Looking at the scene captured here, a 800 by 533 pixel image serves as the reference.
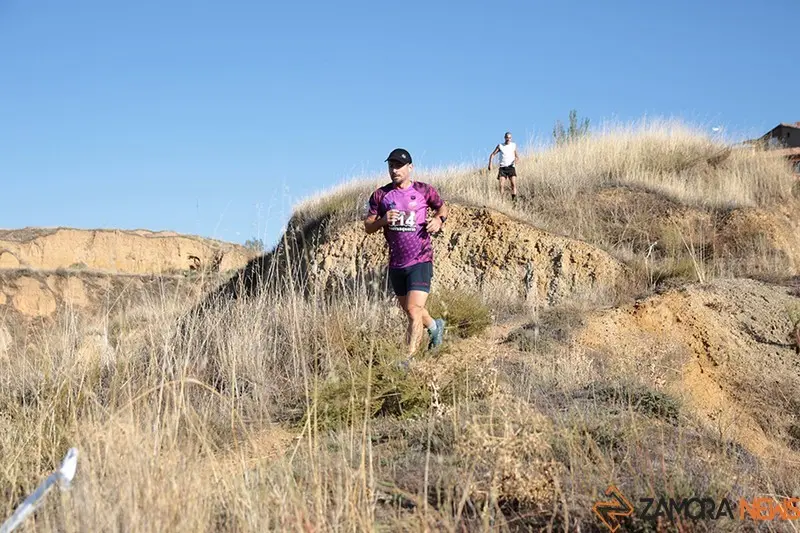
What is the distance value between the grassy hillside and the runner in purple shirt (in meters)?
0.38

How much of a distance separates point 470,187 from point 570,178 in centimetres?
201

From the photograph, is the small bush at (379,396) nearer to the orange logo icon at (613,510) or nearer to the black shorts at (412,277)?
the black shorts at (412,277)

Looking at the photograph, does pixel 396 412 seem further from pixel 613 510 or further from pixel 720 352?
pixel 720 352

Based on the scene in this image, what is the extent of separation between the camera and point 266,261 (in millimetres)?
18016

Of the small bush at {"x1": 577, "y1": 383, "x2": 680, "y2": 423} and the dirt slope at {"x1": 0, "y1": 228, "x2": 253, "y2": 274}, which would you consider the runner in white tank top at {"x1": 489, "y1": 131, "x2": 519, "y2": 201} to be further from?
the small bush at {"x1": 577, "y1": 383, "x2": 680, "y2": 423}

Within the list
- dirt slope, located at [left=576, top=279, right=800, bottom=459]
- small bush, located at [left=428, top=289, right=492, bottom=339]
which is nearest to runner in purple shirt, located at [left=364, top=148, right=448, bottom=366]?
small bush, located at [left=428, top=289, right=492, bottom=339]

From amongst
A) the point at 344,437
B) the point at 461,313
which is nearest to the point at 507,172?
the point at 461,313

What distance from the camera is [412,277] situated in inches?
292

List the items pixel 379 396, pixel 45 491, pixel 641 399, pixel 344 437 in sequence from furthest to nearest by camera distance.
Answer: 1. pixel 641 399
2. pixel 379 396
3. pixel 344 437
4. pixel 45 491

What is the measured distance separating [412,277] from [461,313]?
84.4 inches

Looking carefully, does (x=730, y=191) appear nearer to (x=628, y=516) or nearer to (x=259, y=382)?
(x=259, y=382)

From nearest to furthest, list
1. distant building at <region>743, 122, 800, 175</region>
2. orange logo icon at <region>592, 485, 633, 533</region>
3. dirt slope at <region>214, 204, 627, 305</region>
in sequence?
orange logo icon at <region>592, 485, 633, 533</region>, dirt slope at <region>214, 204, 627, 305</region>, distant building at <region>743, 122, 800, 175</region>

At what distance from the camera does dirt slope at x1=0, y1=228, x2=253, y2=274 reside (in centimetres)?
2353

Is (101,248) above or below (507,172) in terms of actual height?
above
